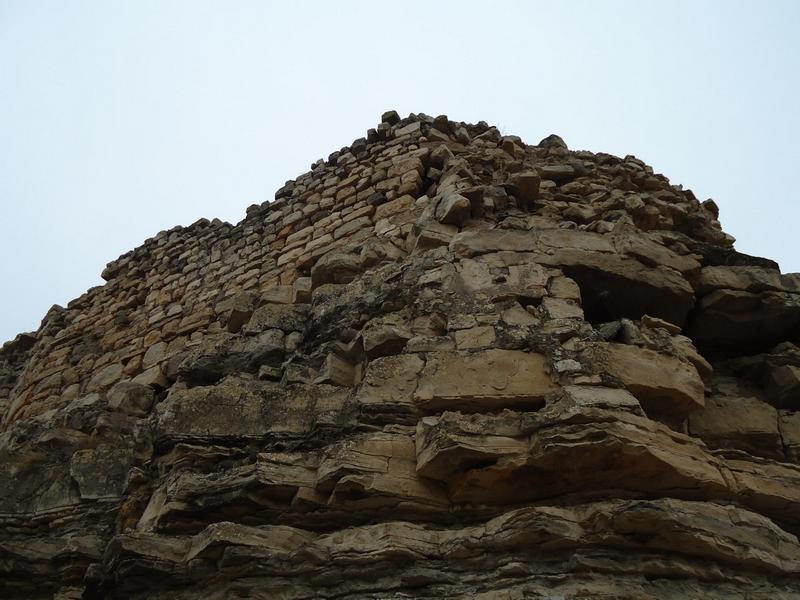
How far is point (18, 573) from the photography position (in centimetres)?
514

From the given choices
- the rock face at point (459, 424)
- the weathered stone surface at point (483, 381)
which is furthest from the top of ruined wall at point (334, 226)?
the weathered stone surface at point (483, 381)

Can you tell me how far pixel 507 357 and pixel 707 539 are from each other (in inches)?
53.4

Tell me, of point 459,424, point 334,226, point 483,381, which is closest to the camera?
point 459,424

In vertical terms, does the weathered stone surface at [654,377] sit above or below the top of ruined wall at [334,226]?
below

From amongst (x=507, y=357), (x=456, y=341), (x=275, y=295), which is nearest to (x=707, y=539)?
(x=507, y=357)

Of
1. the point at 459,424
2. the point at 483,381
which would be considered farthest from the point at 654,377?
the point at 459,424

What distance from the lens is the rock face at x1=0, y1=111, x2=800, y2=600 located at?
12.1ft

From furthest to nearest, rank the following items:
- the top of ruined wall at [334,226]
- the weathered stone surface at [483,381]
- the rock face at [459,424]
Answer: the top of ruined wall at [334,226] < the weathered stone surface at [483,381] < the rock face at [459,424]

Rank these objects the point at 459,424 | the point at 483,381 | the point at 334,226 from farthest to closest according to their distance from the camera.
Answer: the point at 334,226 < the point at 483,381 < the point at 459,424

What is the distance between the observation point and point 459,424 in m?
4.02

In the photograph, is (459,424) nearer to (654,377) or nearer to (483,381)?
(483,381)

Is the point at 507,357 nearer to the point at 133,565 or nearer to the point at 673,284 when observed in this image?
the point at 673,284

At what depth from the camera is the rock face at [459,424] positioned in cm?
367

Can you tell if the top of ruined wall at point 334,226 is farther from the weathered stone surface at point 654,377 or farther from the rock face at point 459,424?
the weathered stone surface at point 654,377
